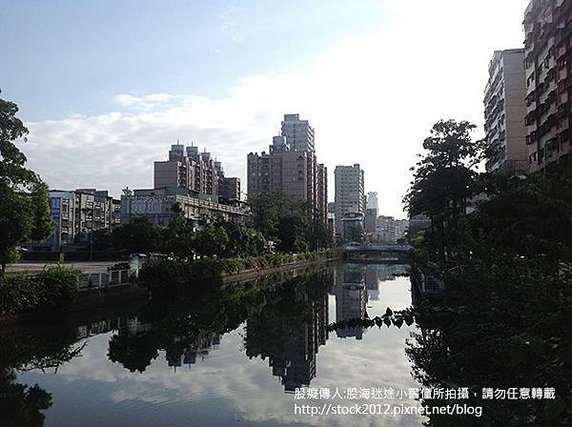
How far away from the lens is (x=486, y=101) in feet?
193

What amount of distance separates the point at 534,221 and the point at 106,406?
9914mm

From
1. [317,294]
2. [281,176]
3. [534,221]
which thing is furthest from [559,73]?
[281,176]

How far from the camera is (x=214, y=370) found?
472 inches

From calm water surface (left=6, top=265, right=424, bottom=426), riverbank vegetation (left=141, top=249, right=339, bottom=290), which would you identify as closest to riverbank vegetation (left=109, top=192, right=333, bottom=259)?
riverbank vegetation (left=141, top=249, right=339, bottom=290)

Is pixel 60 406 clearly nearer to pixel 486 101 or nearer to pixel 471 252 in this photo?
pixel 471 252

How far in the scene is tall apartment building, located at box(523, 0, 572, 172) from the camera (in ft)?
98.5

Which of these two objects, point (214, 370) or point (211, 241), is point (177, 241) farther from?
point (214, 370)

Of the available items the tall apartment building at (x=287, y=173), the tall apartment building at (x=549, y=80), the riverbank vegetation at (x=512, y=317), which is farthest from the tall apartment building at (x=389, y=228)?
the riverbank vegetation at (x=512, y=317)

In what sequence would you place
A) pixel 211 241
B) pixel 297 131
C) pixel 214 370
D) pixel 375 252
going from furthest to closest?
pixel 297 131 → pixel 375 252 → pixel 211 241 → pixel 214 370

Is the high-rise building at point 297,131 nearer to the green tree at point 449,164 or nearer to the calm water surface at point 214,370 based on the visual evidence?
the green tree at point 449,164

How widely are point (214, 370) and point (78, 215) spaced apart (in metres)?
65.2

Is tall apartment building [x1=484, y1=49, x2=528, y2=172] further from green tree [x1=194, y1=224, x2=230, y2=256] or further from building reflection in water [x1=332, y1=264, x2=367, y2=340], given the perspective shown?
green tree [x1=194, y1=224, x2=230, y2=256]

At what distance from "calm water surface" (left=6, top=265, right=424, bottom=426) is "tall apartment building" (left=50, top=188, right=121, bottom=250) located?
160 feet

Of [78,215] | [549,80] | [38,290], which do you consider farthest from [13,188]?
[78,215]
